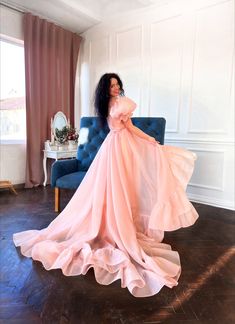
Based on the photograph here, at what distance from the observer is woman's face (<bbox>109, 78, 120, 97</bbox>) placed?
2.07 metres

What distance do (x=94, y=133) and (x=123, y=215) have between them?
1.51 metres

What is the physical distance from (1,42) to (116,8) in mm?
1880

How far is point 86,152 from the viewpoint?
309cm

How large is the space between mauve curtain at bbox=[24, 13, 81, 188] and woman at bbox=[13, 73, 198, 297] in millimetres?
2082

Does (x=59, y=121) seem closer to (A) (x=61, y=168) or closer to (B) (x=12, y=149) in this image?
(B) (x=12, y=149)

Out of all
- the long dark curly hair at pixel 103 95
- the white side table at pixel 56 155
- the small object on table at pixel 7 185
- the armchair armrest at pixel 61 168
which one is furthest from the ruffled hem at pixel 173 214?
the small object on table at pixel 7 185

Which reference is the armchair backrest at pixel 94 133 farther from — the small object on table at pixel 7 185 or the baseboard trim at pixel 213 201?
the small object on table at pixel 7 185

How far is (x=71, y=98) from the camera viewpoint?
4633 millimetres

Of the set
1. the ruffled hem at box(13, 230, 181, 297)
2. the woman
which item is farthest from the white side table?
the ruffled hem at box(13, 230, 181, 297)

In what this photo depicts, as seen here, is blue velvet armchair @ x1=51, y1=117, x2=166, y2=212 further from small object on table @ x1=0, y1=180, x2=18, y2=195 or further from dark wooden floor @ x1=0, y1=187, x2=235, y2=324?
small object on table @ x1=0, y1=180, x2=18, y2=195

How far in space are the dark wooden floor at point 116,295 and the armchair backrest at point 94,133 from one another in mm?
1271

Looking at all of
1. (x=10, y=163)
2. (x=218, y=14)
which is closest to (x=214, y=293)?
(x=218, y=14)

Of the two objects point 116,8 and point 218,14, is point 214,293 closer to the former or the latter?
point 218,14

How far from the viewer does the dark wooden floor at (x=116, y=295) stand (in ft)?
4.30
